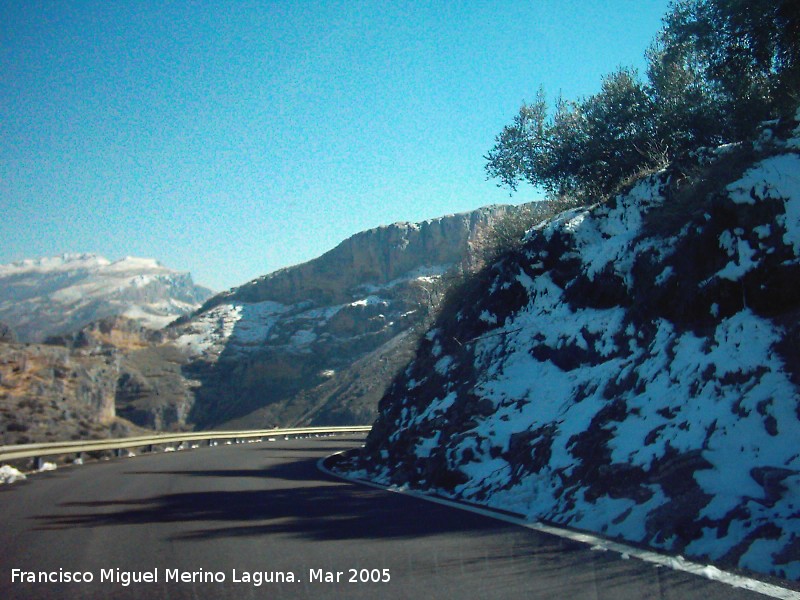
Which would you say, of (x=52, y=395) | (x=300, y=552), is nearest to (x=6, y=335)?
(x=52, y=395)

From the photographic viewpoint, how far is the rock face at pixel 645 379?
7.89 metres

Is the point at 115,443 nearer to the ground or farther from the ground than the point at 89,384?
nearer to the ground

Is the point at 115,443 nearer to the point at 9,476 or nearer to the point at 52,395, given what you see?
the point at 9,476

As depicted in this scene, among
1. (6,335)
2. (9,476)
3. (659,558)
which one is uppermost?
(6,335)

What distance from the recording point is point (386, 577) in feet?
21.2

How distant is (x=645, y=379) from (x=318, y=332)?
305 ft

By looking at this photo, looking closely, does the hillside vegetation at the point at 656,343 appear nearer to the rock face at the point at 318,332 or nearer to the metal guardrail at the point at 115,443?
the metal guardrail at the point at 115,443

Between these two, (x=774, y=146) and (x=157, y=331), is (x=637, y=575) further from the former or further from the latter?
(x=157, y=331)

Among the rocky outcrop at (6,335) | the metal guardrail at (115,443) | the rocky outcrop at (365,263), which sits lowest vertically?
the metal guardrail at (115,443)

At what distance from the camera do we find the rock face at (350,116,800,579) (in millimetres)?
7887

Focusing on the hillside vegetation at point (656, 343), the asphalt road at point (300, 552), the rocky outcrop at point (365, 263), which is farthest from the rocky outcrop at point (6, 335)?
the rocky outcrop at point (365, 263)

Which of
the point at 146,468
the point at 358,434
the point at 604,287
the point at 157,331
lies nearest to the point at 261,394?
the point at 157,331

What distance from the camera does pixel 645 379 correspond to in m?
11.3

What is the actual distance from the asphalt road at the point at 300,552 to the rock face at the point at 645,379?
3.55 feet
